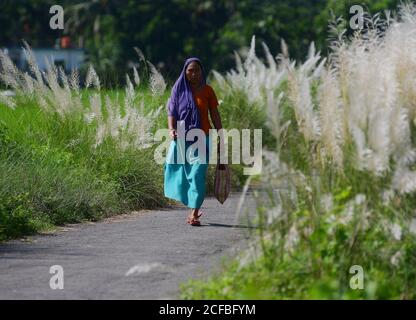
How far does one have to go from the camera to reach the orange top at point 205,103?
13273mm

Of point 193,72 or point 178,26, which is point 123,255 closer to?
point 193,72

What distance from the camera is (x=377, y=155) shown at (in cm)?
773

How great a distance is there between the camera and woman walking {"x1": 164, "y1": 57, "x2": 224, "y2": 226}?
43.0 feet

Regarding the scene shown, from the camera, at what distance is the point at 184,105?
13258 millimetres

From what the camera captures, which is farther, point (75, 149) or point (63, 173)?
point (75, 149)

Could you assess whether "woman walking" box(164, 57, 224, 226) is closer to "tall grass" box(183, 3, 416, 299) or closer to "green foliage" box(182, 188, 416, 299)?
"tall grass" box(183, 3, 416, 299)

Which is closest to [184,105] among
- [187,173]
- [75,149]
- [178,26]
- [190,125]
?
[190,125]

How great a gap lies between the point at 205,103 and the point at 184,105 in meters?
0.24

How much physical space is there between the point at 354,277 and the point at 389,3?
50.7m

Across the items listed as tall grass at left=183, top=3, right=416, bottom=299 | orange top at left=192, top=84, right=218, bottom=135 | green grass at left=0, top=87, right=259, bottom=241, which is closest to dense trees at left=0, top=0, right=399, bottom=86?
green grass at left=0, top=87, right=259, bottom=241
